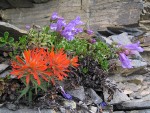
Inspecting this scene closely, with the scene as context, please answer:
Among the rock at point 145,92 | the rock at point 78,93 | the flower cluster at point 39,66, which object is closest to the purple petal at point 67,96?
the rock at point 78,93

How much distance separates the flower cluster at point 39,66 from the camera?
2.80 m

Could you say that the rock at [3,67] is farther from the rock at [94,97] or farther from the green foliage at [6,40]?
the rock at [94,97]

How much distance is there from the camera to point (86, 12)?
538 cm

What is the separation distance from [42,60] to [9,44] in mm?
693

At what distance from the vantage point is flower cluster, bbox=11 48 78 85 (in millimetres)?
2799

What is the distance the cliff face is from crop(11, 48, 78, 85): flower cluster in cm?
229

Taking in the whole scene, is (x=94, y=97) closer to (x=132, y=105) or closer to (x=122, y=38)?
(x=132, y=105)

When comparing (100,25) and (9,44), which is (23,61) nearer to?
(9,44)

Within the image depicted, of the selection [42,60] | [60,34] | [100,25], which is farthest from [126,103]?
[100,25]

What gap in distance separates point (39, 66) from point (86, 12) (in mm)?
2722

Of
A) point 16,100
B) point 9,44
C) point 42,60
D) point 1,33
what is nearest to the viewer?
point 42,60

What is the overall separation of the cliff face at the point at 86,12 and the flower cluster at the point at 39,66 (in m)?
2.29

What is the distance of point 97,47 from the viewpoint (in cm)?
391

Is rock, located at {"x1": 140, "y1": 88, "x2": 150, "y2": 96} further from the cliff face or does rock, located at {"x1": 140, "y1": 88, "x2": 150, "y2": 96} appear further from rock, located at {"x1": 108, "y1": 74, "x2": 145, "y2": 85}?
the cliff face
